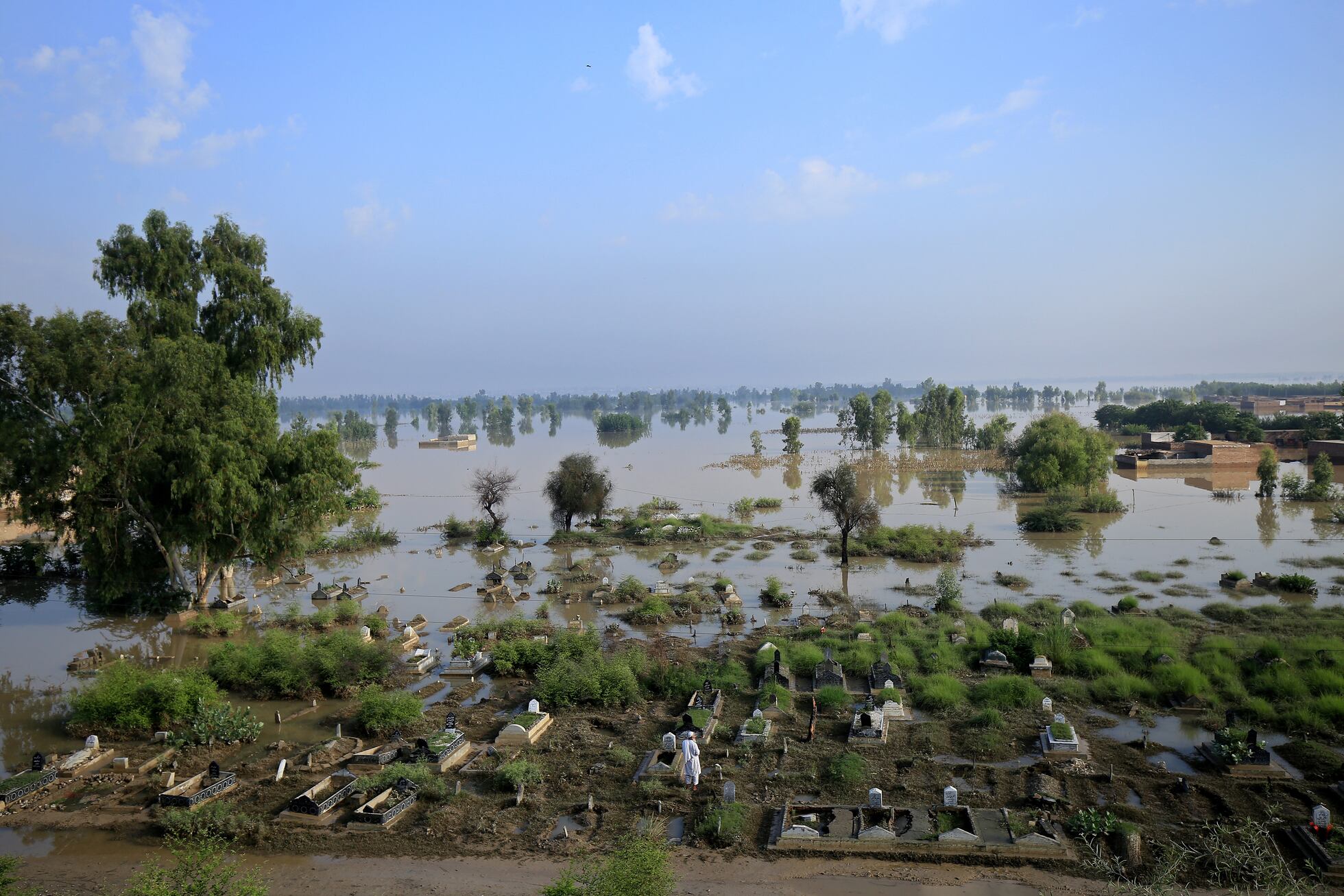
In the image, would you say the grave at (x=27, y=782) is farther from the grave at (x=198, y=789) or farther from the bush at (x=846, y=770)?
the bush at (x=846, y=770)

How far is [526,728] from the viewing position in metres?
12.6

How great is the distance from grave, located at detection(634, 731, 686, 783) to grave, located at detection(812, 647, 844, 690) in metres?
3.83

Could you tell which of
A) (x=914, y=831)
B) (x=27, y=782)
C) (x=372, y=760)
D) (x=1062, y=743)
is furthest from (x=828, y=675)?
(x=27, y=782)

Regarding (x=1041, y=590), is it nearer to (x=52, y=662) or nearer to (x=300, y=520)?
(x=300, y=520)

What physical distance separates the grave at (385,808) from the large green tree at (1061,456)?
3567 centimetres

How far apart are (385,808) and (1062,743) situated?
9.29 meters

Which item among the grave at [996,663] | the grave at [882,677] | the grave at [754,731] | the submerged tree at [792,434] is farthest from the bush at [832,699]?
the submerged tree at [792,434]

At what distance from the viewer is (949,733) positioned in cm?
1241

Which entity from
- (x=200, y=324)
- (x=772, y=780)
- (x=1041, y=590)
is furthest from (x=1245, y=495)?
(x=200, y=324)

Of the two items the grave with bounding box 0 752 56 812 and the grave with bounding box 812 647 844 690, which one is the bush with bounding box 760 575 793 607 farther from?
the grave with bounding box 0 752 56 812

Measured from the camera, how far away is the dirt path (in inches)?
332

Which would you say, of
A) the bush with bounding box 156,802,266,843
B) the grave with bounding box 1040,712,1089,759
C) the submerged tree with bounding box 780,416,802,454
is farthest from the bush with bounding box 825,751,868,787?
the submerged tree with bounding box 780,416,802,454

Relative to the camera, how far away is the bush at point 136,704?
13.0m

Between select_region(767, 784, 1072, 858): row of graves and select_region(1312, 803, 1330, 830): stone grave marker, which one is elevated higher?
select_region(1312, 803, 1330, 830): stone grave marker
